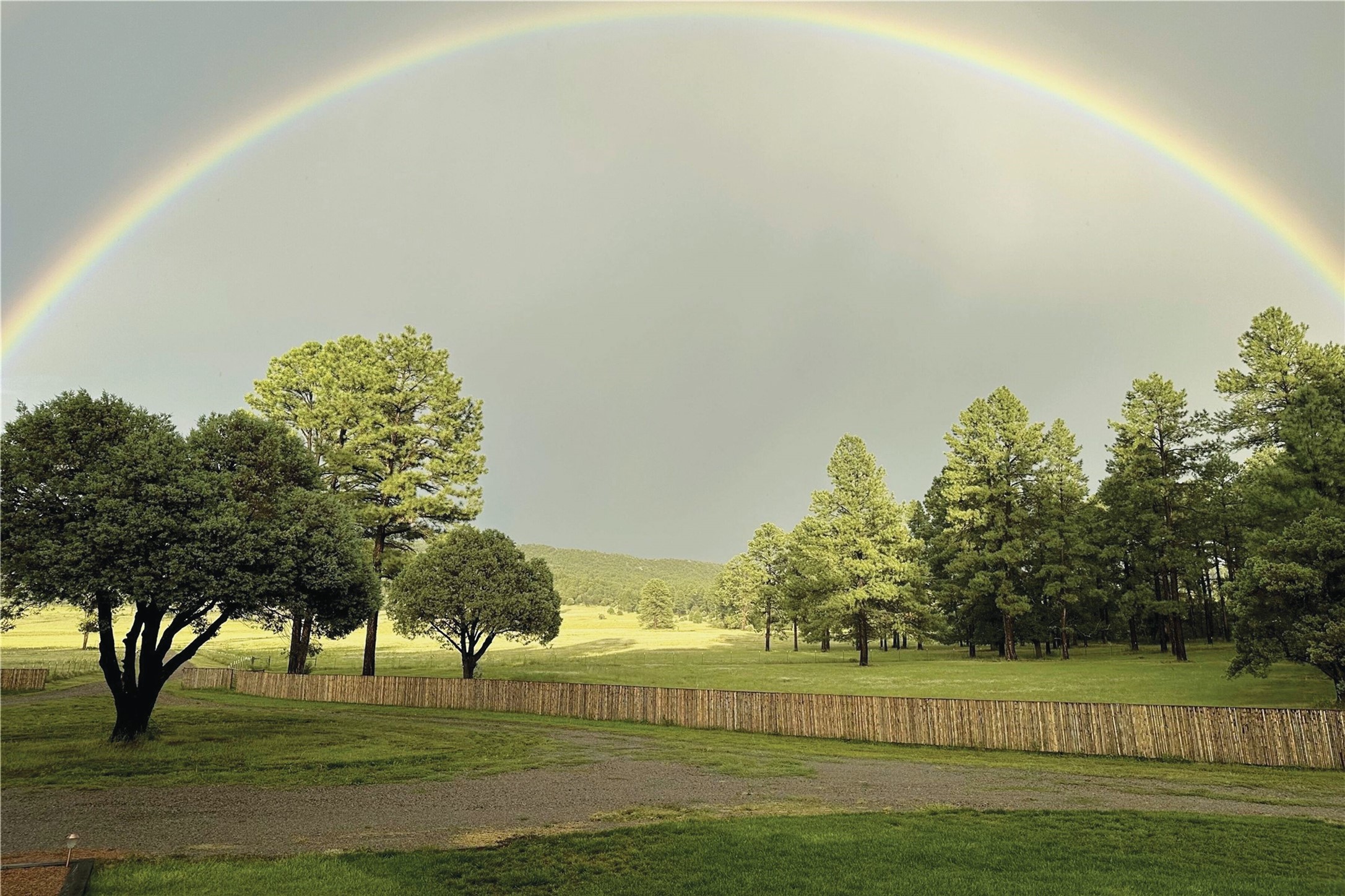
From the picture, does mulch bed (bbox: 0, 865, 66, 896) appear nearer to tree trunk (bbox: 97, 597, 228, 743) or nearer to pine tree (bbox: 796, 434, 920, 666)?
tree trunk (bbox: 97, 597, 228, 743)

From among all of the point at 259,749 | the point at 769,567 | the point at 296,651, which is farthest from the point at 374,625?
the point at 769,567

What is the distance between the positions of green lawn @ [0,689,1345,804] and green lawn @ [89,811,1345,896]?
6018 millimetres

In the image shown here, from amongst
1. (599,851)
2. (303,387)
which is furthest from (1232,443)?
(303,387)

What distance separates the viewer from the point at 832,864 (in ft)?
40.0

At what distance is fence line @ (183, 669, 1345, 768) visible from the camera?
21609 millimetres

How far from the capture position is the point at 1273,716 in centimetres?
2162

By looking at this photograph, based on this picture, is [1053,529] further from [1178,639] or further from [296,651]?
[296,651]

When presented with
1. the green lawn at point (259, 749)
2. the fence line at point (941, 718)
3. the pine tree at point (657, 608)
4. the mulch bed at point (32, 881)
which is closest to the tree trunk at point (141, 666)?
the green lawn at point (259, 749)

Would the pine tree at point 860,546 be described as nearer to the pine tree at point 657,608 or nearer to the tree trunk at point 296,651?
the tree trunk at point 296,651

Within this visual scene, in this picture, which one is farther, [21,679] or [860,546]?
[860,546]

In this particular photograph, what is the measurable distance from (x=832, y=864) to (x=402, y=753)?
16877 mm

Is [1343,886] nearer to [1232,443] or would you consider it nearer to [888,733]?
[888,733]

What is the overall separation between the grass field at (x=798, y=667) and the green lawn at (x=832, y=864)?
73.8ft

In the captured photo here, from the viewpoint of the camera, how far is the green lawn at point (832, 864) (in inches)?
438
